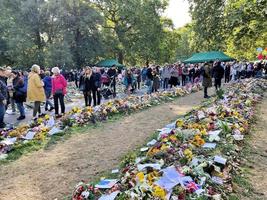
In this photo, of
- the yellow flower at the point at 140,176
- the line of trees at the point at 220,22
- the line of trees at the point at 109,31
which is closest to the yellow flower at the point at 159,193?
the yellow flower at the point at 140,176

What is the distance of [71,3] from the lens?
43750 mm

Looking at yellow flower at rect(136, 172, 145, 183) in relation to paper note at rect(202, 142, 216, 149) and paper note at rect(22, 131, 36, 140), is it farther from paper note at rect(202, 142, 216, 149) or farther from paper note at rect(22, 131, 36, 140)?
paper note at rect(22, 131, 36, 140)

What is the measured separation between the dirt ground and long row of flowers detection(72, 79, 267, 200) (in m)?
0.32

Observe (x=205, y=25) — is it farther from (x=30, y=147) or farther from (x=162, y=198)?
(x=162, y=198)

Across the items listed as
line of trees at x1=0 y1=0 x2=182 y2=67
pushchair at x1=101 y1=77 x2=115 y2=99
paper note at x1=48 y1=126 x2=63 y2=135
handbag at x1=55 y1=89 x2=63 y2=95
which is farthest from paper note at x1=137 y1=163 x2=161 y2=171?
line of trees at x1=0 y1=0 x2=182 y2=67

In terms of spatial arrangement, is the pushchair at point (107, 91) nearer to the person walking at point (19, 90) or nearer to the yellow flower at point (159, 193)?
the person walking at point (19, 90)

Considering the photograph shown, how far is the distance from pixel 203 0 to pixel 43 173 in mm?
19258

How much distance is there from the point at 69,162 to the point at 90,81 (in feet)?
24.3

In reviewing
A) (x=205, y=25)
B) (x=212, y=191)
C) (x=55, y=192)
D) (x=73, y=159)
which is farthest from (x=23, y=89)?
(x=205, y=25)

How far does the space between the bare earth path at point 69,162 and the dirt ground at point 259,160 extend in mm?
2574

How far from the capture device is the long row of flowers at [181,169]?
511 cm

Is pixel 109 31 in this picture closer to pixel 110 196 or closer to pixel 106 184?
pixel 106 184

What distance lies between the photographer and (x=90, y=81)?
14617 mm

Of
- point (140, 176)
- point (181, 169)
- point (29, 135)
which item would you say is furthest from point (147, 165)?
point (29, 135)
